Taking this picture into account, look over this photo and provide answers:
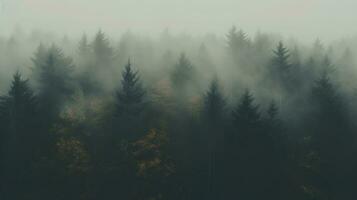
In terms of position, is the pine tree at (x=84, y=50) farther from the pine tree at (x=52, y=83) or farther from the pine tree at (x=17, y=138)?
the pine tree at (x=17, y=138)

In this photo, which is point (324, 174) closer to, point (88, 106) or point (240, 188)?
point (240, 188)

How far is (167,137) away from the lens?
6019 cm

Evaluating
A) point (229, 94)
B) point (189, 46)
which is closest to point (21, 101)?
point (229, 94)

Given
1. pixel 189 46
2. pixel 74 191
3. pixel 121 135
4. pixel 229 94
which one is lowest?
pixel 74 191

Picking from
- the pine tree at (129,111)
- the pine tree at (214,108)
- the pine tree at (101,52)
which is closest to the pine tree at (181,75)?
the pine tree at (214,108)

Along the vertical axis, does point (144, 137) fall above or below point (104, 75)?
below

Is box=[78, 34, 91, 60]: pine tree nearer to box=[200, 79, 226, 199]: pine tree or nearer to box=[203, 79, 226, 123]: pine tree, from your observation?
box=[200, 79, 226, 199]: pine tree

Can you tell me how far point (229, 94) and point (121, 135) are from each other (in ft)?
65.1

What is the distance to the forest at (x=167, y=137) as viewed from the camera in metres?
53.9

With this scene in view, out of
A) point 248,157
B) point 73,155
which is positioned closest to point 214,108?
point 248,157

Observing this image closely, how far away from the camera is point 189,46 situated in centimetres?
10262

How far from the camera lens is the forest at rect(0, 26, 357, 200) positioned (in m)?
53.9

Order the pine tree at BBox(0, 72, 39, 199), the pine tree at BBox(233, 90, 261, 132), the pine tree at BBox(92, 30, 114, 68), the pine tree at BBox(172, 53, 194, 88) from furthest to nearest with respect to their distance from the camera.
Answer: the pine tree at BBox(92, 30, 114, 68) → the pine tree at BBox(172, 53, 194, 88) → the pine tree at BBox(233, 90, 261, 132) → the pine tree at BBox(0, 72, 39, 199)

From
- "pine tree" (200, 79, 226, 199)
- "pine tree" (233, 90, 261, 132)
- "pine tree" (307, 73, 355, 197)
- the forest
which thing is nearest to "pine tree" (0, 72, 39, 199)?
the forest
